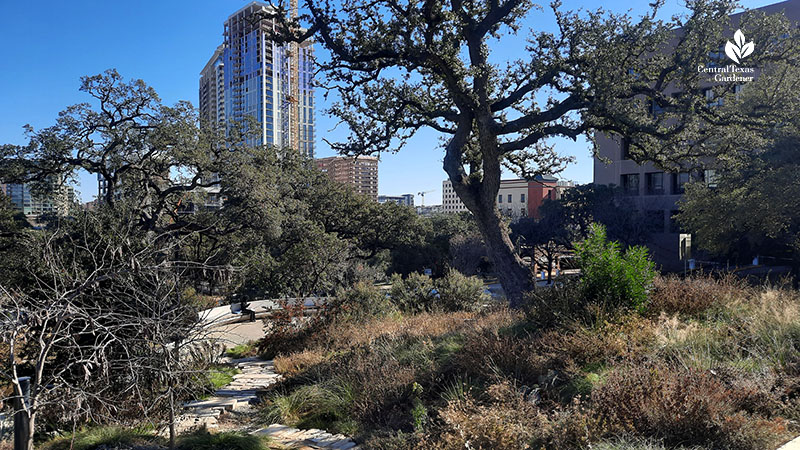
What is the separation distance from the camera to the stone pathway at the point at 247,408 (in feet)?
18.7

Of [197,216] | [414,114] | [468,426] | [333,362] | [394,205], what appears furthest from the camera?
[394,205]

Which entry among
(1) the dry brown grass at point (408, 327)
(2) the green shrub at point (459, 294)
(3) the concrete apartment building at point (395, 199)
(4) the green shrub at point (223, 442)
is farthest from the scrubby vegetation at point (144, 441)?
(3) the concrete apartment building at point (395, 199)

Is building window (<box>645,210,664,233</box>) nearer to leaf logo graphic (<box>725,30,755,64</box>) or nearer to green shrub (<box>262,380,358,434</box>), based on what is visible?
leaf logo graphic (<box>725,30,755,64</box>)

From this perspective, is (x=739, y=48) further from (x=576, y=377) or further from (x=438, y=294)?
(x=576, y=377)

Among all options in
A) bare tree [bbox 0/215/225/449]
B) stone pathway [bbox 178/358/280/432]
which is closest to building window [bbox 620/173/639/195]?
stone pathway [bbox 178/358/280/432]

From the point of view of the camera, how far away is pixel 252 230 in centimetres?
2008

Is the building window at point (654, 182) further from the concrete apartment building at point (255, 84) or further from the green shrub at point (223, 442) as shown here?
the green shrub at point (223, 442)

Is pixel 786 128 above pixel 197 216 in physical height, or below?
above

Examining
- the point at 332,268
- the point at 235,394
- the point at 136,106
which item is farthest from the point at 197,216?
the point at 235,394

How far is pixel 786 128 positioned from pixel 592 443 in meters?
13.2

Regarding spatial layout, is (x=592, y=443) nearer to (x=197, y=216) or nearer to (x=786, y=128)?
(x=786, y=128)

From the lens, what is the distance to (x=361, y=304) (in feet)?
38.4

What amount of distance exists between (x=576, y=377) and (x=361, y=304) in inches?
267

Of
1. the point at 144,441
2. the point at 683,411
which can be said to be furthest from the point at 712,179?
the point at 144,441
